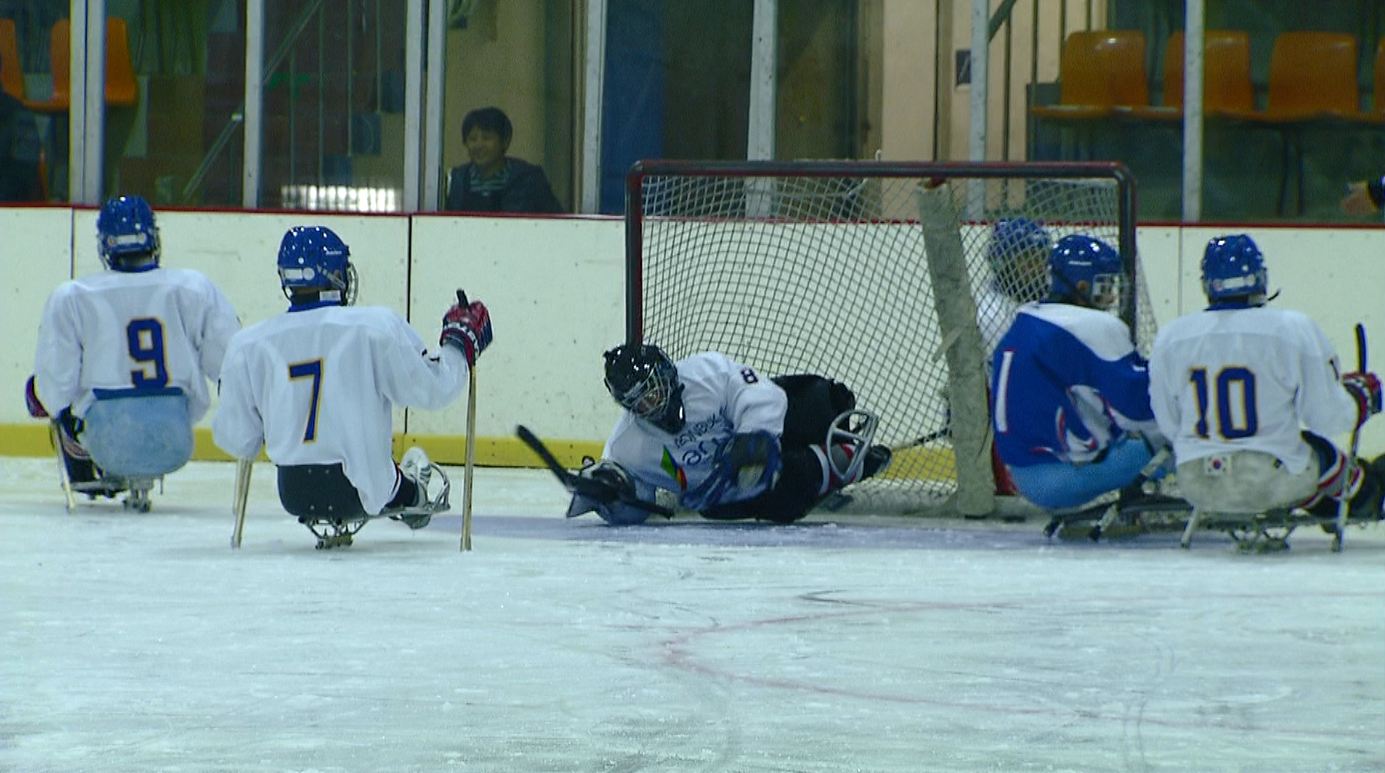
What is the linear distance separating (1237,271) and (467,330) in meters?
2.28

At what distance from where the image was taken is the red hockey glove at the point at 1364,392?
6.91 metres

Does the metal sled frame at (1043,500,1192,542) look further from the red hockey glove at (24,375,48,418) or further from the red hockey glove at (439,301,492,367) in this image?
the red hockey glove at (24,375,48,418)

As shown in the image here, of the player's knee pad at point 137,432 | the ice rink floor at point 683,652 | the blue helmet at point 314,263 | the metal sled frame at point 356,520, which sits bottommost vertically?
the ice rink floor at point 683,652

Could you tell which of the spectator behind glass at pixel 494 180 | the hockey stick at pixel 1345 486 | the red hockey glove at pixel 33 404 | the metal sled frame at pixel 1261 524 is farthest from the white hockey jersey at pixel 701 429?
the spectator behind glass at pixel 494 180

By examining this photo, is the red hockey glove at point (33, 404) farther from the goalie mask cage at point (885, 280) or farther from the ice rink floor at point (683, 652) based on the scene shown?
the goalie mask cage at point (885, 280)

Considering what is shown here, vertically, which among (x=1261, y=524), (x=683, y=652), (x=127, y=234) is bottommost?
(x=683, y=652)

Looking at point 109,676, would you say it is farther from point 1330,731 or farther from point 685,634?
point 1330,731

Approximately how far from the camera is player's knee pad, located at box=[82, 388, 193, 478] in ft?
26.2

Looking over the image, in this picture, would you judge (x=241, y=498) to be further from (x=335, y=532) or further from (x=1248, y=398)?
(x=1248, y=398)

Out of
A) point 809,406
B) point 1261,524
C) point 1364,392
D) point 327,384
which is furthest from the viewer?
point 809,406

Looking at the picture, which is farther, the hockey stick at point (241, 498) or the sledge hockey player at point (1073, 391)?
the sledge hockey player at point (1073, 391)

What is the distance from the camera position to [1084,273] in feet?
23.7

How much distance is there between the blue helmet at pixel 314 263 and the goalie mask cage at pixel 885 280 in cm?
156

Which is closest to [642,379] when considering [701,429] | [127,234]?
[701,429]
